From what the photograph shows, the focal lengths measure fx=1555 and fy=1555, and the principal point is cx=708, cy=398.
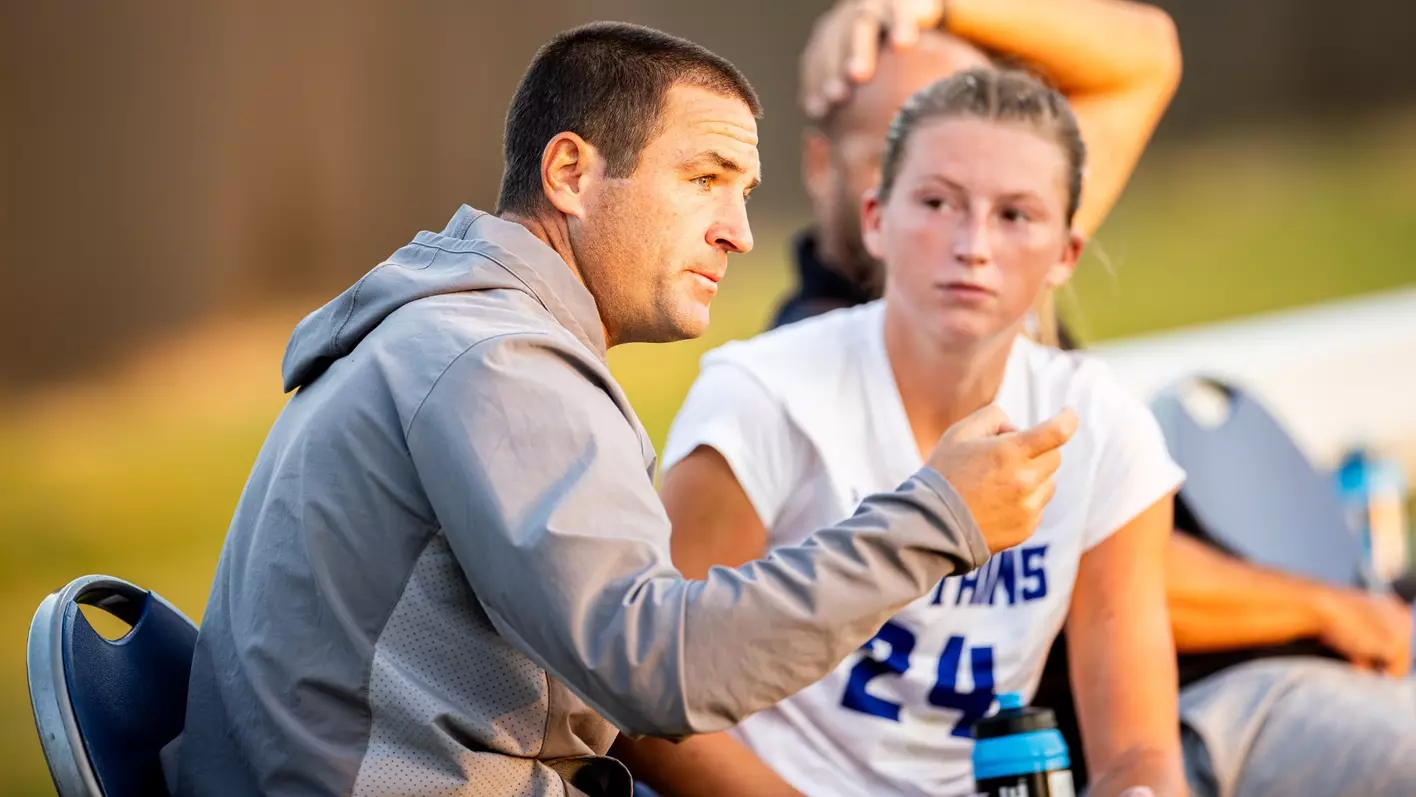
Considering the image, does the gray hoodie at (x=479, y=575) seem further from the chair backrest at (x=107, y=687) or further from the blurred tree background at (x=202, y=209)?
the blurred tree background at (x=202, y=209)

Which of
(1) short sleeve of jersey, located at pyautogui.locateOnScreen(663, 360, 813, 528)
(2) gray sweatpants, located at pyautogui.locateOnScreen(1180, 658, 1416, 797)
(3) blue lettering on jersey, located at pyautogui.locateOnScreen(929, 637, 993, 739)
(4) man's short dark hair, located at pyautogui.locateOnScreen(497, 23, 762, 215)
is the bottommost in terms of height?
(2) gray sweatpants, located at pyautogui.locateOnScreen(1180, 658, 1416, 797)

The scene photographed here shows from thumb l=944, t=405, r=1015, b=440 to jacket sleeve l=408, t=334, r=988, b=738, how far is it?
0.24 ft

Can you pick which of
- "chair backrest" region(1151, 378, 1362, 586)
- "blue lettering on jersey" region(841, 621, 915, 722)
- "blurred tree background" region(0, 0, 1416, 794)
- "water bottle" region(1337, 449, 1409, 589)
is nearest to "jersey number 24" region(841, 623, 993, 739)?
"blue lettering on jersey" region(841, 621, 915, 722)

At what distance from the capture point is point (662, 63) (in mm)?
1331

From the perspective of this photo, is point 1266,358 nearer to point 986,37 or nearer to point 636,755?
point 986,37

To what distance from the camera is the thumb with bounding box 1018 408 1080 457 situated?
1190 millimetres

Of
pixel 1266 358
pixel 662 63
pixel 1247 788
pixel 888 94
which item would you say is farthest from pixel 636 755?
pixel 1266 358

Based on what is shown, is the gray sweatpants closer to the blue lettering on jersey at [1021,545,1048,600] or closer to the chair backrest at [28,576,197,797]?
the blue lettering on jersey at [1021,545,1048,600]

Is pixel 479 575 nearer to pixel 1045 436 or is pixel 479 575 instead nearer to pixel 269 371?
pixel 1045 436

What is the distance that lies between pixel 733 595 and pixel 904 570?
13 cm

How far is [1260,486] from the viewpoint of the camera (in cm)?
273

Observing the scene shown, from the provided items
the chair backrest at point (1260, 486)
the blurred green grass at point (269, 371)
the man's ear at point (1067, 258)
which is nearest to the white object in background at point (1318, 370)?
the blurred green grass at point (269, 371)

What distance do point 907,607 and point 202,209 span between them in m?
4.07

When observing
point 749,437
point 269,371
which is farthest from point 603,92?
point 269,371
